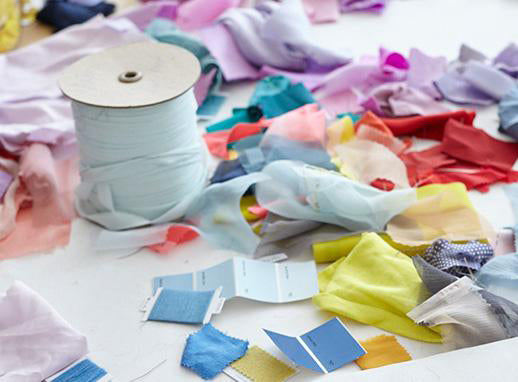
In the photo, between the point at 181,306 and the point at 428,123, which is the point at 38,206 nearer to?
the point at 181,306

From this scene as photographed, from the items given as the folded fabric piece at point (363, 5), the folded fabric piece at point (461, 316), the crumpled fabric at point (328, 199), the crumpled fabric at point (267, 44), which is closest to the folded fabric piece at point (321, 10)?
the folded fabric piece at point (363, 5)

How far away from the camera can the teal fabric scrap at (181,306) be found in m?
1.38

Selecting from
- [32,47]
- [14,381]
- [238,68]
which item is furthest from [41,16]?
[14,381]

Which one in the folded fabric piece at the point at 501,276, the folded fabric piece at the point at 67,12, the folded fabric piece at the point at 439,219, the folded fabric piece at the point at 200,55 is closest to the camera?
the folded fabric piece at the point at 501,276

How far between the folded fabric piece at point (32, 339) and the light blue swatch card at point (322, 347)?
358 mm

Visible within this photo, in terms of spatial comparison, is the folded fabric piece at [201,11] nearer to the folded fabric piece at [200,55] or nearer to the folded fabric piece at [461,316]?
the folded fabric piece at [200,55]

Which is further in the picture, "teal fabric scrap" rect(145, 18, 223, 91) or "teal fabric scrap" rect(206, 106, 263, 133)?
"teal fabric scrap" rect(145, 18, 223, 91)

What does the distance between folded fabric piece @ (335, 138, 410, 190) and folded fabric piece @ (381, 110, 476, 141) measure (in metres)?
0.15

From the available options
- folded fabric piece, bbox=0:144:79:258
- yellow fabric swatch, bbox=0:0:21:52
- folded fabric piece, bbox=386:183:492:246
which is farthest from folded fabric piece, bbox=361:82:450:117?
yellow fabric swatch, bbox=0:0:21:52

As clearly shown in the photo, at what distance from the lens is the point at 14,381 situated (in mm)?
1221

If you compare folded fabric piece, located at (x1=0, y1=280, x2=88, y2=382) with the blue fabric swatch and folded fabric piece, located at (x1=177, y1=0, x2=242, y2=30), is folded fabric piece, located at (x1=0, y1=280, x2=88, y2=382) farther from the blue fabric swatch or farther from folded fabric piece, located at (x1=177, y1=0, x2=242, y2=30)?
folded fabric piece, located at (x1=177, y1=0, x2=242, y2=30)

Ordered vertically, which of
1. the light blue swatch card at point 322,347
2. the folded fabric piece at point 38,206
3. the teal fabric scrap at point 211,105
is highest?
the light blue swatch card at point 322,347

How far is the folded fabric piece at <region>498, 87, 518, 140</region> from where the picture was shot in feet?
5.99

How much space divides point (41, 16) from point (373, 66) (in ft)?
3.81
